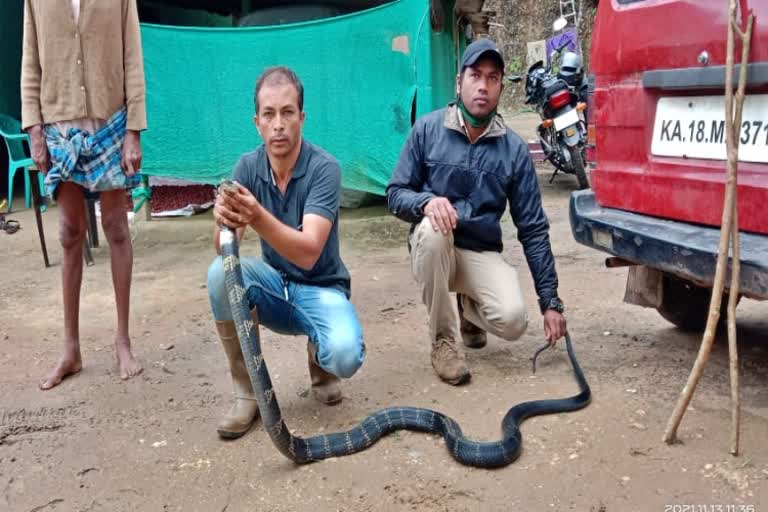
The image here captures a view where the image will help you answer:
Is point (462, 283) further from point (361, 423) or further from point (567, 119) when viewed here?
point (567, 119)

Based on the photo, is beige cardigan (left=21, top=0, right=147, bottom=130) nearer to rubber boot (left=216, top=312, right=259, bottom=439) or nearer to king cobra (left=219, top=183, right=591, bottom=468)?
rubber boot (left=216, top=312, right=259, bottom=439)

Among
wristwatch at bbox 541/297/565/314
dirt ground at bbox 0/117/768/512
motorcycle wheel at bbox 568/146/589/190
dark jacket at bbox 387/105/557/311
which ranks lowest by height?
dirt ground at bbox 0/117/768/512

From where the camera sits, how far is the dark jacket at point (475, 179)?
331 centimetres

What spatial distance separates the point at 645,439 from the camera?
268 cm

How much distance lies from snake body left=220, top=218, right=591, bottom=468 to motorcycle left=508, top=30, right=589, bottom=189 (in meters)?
5.09

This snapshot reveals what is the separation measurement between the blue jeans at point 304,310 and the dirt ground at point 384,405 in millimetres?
340

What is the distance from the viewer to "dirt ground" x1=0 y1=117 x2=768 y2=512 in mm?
2410

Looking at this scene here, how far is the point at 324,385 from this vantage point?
3.14m

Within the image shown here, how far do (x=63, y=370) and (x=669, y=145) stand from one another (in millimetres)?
3008

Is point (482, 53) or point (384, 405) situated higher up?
point (482, 53)

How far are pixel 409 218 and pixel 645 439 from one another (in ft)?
4.50

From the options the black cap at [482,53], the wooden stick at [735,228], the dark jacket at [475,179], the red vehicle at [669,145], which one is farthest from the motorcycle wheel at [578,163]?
the wooden stick at [735,228]

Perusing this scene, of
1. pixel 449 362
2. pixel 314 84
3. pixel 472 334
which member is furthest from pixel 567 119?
pixel 449 362

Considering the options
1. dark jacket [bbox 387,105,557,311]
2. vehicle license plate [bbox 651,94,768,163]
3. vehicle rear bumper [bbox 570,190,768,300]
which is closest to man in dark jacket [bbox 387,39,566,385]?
dark jacket [bbox 387,105,557,311]
